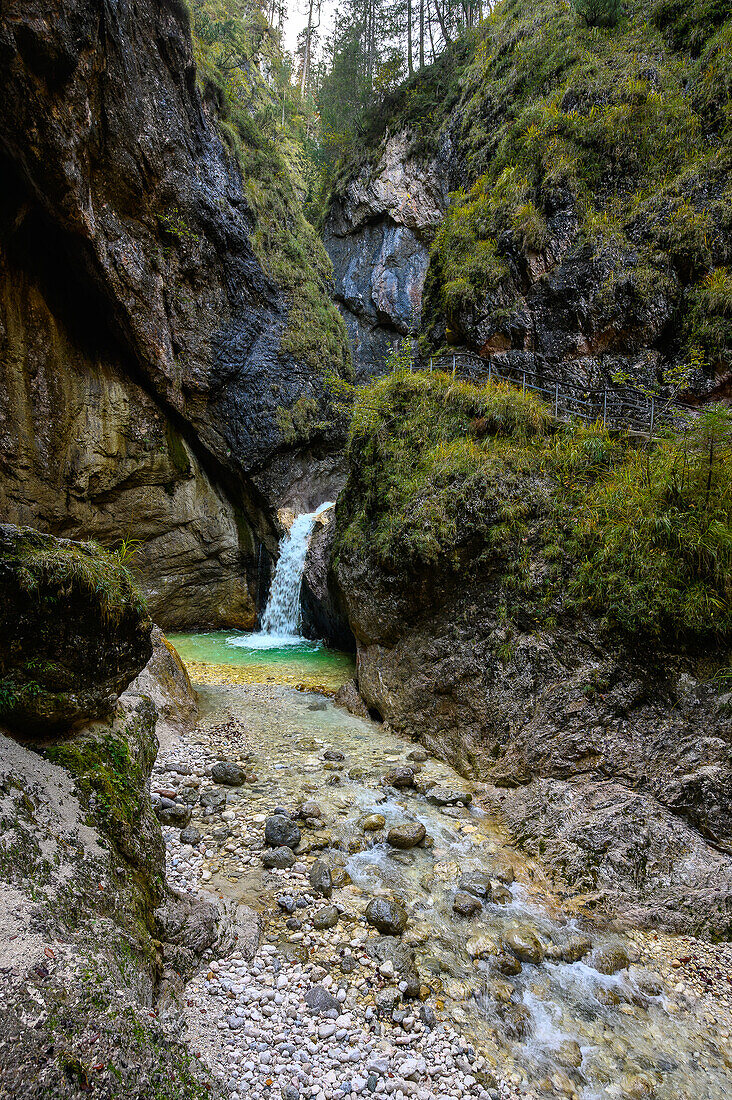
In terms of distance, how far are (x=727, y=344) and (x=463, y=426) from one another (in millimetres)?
5404

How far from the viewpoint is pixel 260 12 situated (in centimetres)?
2459

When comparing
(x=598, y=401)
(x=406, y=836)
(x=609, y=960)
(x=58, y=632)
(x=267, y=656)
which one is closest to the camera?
(x=58, y=632)

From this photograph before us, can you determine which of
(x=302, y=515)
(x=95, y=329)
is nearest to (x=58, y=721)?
(x=95, y=329)

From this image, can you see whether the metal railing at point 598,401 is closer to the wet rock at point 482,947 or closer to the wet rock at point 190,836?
the wet rock at point 482,947

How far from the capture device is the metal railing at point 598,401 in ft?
25.9

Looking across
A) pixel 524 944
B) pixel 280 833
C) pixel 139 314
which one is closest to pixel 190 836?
pixel 280 833

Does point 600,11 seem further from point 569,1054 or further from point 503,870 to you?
point 569,1054

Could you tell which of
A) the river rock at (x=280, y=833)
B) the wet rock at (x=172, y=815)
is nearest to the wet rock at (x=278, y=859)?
the river rock at (x=280, y=833)

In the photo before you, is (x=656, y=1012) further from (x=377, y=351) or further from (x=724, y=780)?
(x=377, y=351)

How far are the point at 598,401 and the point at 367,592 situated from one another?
617cm

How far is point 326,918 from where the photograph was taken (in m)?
3.66

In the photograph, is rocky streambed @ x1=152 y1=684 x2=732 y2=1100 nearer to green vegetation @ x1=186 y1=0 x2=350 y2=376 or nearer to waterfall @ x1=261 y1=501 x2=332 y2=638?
waterfall @ x1=261 y1=501 x2=332 y2=638

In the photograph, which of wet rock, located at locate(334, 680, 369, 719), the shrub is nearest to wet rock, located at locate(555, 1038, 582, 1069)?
wet rock, located at locate(334, 680, 369, 719)

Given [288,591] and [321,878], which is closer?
[321,878]
